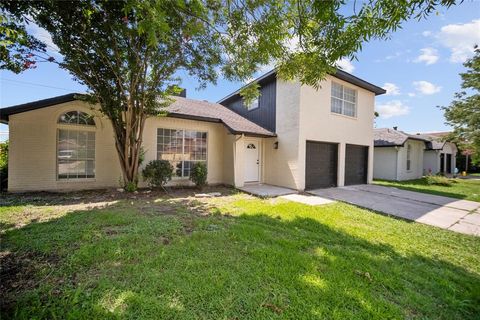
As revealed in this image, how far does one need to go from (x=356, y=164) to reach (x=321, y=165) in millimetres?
3019

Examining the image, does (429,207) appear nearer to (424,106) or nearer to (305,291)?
(305,291)

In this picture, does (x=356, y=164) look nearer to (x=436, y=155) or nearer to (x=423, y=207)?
(x=423, y=207)

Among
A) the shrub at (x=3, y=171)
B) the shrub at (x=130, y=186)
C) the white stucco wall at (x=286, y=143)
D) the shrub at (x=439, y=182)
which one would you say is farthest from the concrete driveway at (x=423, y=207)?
the shrub at (x=3, y=171)

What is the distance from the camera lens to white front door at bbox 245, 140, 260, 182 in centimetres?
1090

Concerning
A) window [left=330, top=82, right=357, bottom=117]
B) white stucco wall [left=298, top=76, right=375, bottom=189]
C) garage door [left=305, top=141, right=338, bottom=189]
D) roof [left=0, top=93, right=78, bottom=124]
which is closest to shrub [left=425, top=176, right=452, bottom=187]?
white stucco wall [left=298, top=76, right=375, bottom=189]

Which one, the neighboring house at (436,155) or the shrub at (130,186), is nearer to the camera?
the shrub at (130,186)

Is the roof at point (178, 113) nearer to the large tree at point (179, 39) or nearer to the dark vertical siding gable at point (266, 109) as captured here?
the dark vertical siding gable at point (266, 109)

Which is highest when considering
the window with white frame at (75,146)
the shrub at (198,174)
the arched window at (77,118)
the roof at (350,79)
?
the roof at (350,79)

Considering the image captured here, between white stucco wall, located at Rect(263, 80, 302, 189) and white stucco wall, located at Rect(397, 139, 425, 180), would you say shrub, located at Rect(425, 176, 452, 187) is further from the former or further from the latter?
white stucco wall, located at Rect(263, 80, 302, 189)

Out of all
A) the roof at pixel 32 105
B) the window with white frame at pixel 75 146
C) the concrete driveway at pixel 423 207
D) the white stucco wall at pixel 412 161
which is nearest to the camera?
the concrete driveway at pixel 423 207

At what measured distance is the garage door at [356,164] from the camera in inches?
457

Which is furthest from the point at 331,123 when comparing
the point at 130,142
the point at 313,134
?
the point at 130,142

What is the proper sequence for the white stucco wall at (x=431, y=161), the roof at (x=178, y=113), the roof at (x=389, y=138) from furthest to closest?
the white stucco wall at (x=431, y=161)
the roof at (x=389, y=138)
the roof at (x=178, y=113)

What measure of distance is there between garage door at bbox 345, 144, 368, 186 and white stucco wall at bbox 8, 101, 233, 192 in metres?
8.78
